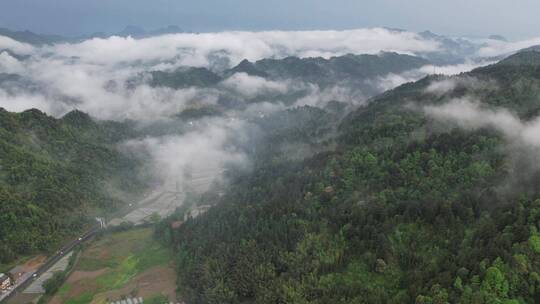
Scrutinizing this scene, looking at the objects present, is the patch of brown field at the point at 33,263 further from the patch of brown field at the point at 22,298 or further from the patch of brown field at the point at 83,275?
the patch of brown field at the point at 22,298

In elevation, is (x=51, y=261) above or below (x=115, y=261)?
above

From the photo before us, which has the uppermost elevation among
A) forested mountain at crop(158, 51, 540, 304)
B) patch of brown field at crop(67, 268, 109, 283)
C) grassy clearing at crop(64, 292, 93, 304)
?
forested mountain at crop(158, 51, 540, 304)

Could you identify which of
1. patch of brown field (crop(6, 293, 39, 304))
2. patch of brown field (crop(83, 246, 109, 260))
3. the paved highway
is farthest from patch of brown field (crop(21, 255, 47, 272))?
patch of brown field (crop(6, 293, 39, 304))

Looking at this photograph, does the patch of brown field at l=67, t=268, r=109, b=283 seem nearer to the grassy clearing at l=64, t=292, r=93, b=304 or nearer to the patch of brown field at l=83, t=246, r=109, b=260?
the patch of brown field at l=83, t=246, r=109, b=260

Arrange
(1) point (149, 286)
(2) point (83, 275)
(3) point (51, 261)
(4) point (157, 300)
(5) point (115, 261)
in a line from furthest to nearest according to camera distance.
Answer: (3) point (51, 261), (5) point (115, 261), (2) point (83, 275), (1) point (149, 286), (4) point (157, 300)

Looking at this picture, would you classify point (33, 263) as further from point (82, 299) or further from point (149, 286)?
point (149, 286)

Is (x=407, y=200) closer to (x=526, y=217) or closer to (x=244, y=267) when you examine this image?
(x=526, y=217)

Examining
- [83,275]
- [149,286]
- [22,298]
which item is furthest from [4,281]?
[149,286]
